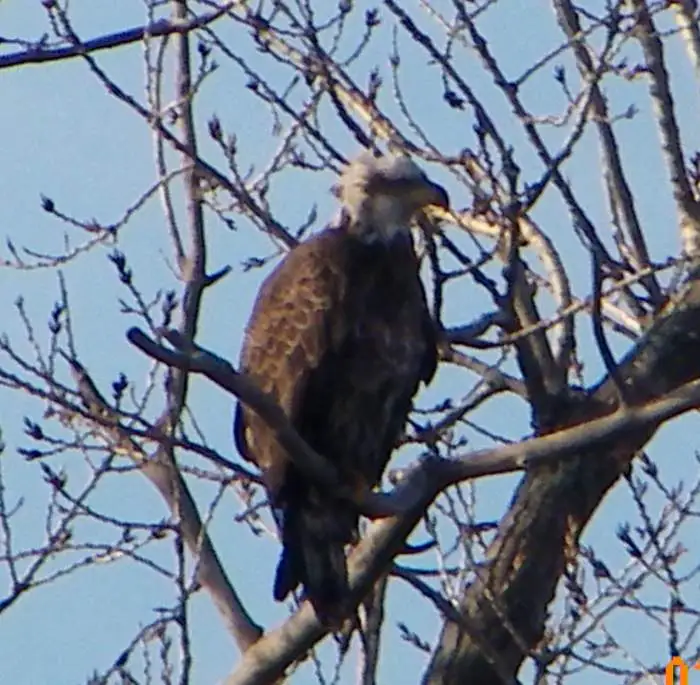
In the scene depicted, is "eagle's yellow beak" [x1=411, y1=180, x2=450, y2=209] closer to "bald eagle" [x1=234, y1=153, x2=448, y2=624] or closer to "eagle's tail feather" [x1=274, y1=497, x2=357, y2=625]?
"bald eagle" [x1=234, y1=153, x2=448, y2=624]

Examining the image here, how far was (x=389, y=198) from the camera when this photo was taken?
511cm

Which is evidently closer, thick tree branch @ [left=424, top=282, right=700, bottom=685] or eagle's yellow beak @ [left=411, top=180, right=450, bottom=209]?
thick tree branch @ [left=424, top=282, right=700, bottom=685]

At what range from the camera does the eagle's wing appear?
188 inches

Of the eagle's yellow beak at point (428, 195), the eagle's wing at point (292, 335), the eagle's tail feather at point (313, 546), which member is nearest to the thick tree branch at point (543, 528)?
the eagle's tail feather at point (313, 546)

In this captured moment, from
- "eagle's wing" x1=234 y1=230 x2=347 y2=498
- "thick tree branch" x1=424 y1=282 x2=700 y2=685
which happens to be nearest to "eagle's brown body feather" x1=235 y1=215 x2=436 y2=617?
"eagle's wing" x1=234 y1=230 x2=347 y2=498

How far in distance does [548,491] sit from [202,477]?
3.32 feet

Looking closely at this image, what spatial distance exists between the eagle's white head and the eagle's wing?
0.17 metres

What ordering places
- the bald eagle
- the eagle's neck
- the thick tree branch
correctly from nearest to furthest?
the thick tree branch, the bald eagle, the eagle's neck

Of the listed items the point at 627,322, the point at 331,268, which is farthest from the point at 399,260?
the point at 627,322

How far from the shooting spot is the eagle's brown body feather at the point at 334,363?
4.72 meters

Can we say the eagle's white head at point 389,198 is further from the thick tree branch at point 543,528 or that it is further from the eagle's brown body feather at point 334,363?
the thick tree branch at point 543,528

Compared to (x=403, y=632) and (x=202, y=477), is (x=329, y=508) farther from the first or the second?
(x=403, y=632)

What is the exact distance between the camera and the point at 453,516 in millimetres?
5152

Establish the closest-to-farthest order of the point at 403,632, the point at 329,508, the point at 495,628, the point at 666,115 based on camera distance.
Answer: the point at 495,628 → the point at 329,508 → the point at 666,115 → the point at 403,632
